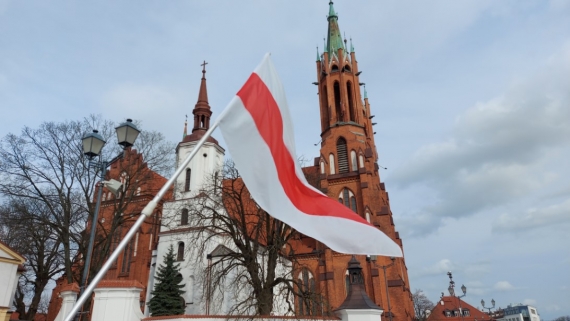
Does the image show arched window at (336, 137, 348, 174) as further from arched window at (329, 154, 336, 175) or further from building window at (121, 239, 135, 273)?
building window at (121, 239, 135, 273)

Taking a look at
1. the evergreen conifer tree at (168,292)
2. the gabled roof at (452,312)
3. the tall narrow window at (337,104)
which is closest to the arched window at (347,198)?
the tall narrow window at (337,104)

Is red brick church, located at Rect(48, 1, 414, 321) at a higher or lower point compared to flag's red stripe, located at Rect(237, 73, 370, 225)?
higher

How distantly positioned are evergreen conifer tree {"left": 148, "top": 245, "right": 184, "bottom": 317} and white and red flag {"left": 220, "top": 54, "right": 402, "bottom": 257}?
72.8 feet

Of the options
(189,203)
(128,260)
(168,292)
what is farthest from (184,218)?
(168,292)

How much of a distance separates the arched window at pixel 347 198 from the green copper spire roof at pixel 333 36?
17.2 m

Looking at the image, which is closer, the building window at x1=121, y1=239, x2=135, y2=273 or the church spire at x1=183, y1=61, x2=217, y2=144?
the building window at x1=121, y1=239, x2=135, y2=273

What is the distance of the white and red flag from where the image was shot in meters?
5.73

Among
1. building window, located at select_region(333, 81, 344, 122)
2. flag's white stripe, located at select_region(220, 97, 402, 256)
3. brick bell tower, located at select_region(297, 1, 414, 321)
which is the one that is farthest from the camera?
building window, located at select_region(333, 81, 344, 122)

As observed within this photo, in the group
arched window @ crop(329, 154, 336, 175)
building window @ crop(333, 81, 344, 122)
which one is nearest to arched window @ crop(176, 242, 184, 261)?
arched window @ crop(329, 154, 336, 175)

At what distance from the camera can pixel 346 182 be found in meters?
35.7

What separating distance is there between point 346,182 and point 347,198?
1.41 meters

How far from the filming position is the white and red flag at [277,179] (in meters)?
5.73

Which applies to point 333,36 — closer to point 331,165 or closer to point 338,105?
point 338,105

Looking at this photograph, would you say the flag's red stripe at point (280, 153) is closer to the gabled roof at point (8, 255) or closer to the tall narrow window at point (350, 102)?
the gabled roof at point (8, 255)
